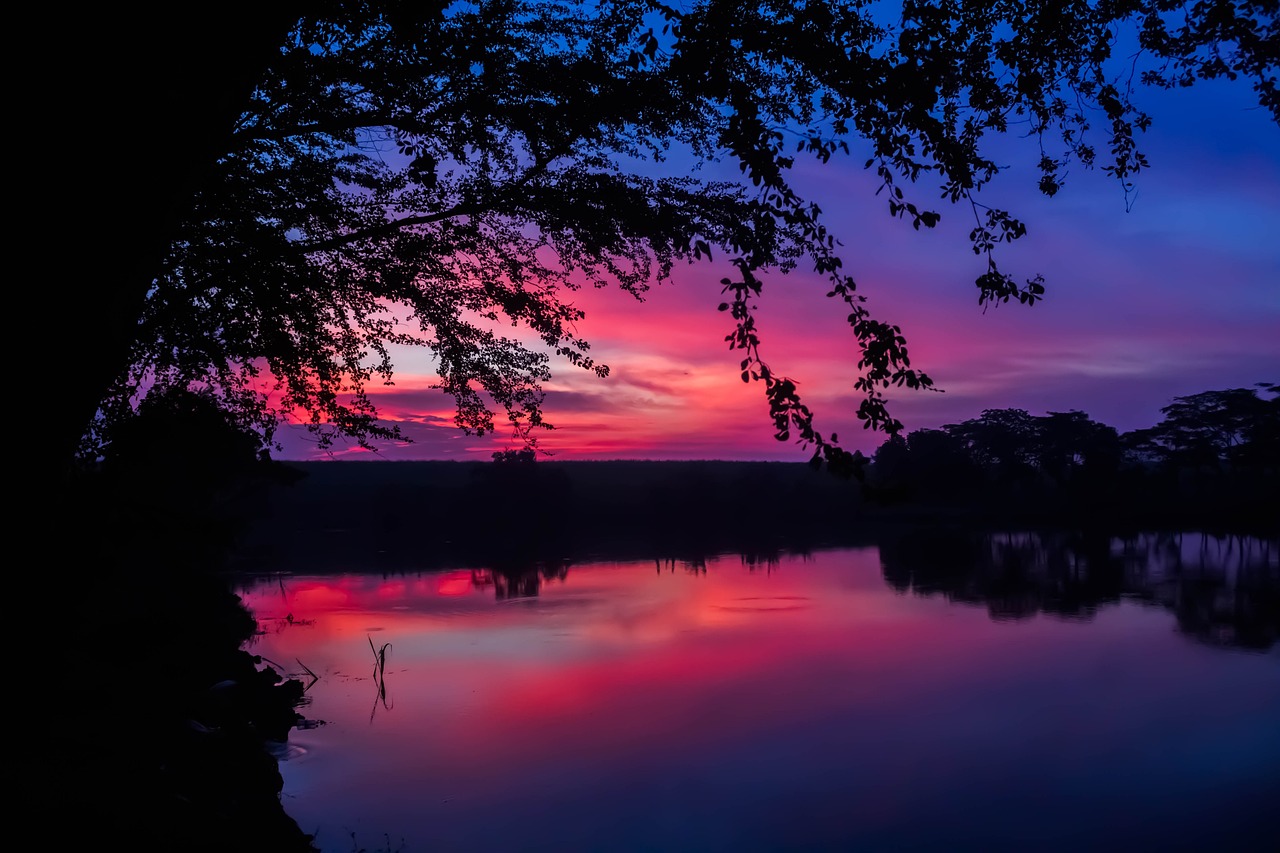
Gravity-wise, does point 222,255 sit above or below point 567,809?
above

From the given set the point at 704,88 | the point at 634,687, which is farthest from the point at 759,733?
the point at 704,88

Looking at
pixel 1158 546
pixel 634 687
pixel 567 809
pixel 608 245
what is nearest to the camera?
pixel 608 245

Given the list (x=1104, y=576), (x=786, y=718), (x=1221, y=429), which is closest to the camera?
(x=786, y=718)

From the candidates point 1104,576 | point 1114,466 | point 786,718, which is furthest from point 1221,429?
point 786,718

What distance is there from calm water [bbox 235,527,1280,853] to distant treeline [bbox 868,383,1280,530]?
96.6 feet

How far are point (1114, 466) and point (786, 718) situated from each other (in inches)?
2430

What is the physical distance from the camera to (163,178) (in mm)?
2398

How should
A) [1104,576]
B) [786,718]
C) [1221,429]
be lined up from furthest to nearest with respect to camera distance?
[1221,429], [1104,576], [786,718]

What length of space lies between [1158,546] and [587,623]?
46.0 m

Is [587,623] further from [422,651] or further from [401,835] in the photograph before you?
[401,835]

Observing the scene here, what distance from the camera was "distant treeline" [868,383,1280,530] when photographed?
218 feet

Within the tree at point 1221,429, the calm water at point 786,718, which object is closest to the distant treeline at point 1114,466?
the tree at point 1221,429

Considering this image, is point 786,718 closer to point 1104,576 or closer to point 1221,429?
point 1104,576

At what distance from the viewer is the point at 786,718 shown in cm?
1930
